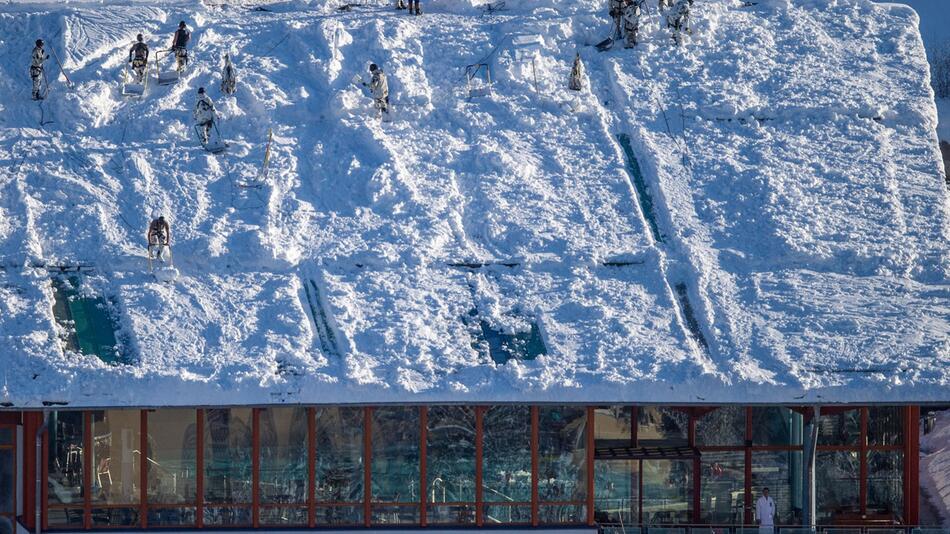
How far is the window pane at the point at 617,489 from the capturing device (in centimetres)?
3008

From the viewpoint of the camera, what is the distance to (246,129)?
35.4 metres

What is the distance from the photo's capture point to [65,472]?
28.7m

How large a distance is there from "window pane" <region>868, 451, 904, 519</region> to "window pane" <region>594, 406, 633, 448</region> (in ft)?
14.2

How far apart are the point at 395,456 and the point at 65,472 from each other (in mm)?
5486

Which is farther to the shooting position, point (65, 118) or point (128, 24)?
point (128, 24)

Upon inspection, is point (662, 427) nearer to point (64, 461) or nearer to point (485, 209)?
point (485, 209)

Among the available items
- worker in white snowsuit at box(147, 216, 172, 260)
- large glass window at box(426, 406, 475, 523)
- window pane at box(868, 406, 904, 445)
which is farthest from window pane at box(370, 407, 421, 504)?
window pane at box(868, 406, 904, 445)

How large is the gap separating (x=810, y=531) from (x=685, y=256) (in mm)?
5982

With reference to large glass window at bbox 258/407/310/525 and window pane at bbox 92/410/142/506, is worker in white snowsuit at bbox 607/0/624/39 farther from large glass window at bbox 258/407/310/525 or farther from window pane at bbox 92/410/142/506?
window pane at bbox 92/410/142/506

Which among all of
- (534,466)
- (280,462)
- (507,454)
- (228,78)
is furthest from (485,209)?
(280,462)

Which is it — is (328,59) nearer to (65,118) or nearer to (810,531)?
(65,118)

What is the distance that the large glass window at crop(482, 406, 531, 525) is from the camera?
29125 millimetres

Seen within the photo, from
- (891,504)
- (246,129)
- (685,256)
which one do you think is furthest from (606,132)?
(891,504)

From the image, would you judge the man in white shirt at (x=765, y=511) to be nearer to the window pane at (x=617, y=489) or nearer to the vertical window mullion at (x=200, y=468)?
the window pane at (x=617, y=489)
